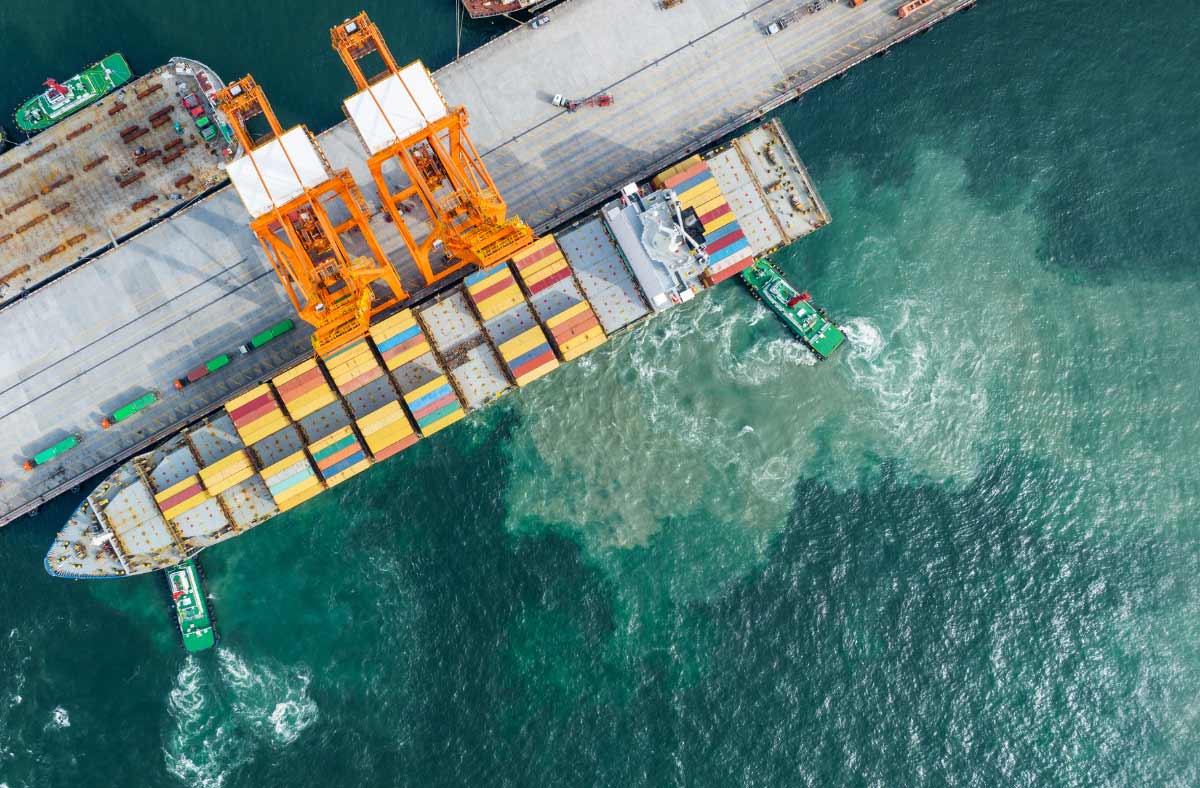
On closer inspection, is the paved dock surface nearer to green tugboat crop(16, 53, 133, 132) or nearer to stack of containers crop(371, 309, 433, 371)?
green tugboat crop(16, 53, 133, 132)

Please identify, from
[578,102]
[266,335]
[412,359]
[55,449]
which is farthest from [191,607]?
[578,102]

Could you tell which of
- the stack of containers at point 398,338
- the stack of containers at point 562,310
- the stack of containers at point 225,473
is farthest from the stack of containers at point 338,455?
the stack of containers at point 562,310

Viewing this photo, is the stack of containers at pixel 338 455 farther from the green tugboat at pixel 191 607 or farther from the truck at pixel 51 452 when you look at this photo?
the truck at pixel 51 452

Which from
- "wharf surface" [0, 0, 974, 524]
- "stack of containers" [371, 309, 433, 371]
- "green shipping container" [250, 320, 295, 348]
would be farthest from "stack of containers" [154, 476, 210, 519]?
"stack of containers" [371, 309, 433, 371]

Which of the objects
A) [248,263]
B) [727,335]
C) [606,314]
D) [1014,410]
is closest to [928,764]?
[1014,410]

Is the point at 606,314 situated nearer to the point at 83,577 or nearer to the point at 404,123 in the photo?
the point at 404,123
